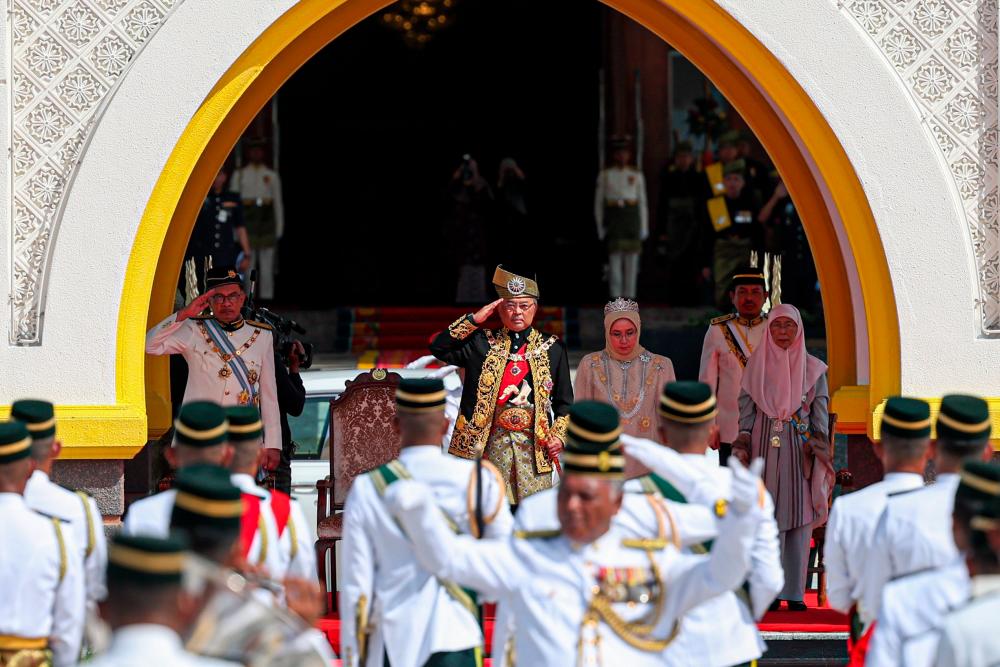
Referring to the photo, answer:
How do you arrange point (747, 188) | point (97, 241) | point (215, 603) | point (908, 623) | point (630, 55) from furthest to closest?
1. point (630, 55)
2. point (747, 188)
3. point (97, 241)
4. point (908, 623)
5. point (215, 603)

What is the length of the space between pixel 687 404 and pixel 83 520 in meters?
2.06

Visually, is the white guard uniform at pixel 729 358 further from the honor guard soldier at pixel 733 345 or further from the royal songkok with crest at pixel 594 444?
the royal songkok with crest at pixel 594 444

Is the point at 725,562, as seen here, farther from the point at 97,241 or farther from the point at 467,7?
the point at 467,7

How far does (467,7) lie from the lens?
804 inches

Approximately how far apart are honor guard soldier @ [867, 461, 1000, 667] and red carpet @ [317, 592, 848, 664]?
3.62 m

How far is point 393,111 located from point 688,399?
15.0 metres

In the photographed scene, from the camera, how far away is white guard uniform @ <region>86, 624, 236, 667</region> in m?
3.59

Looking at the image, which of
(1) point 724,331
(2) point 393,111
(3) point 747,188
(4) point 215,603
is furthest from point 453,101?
(4) point 215,603

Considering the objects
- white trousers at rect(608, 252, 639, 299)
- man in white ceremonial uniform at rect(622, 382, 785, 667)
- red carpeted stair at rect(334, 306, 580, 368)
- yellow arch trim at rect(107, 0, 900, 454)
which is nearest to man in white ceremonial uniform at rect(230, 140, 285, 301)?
red carpeted stair at rect(334, 306, 580, 368)

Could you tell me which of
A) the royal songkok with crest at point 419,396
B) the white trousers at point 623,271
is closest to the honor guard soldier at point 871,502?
the royal songkok with crest at point 419,396

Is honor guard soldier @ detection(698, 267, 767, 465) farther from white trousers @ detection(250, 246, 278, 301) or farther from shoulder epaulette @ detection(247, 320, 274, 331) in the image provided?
white trousers @ detection(250, 246, 278, 301)

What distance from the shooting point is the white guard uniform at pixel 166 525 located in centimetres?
550

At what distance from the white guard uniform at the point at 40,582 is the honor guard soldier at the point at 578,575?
1254 mm

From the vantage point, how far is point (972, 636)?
4.19 metres
